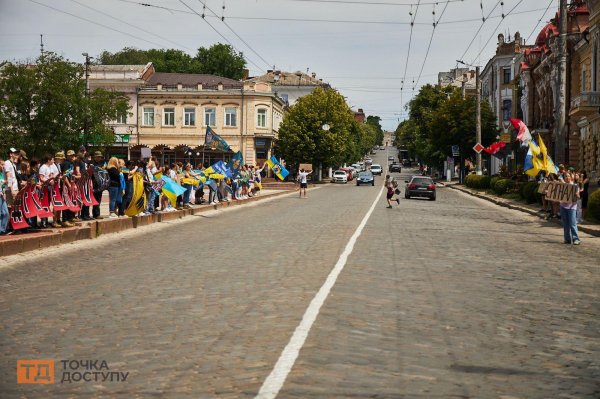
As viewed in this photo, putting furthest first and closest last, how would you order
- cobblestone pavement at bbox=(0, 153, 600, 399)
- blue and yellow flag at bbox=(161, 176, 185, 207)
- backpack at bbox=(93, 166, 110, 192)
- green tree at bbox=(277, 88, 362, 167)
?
green tree at bbox=(277, 88, 362, 167)
blue and yellow flag at bbox=(161, 176, 185, 207)
backpack at bbox=(93, 166, 110, 192)
cobblestone pavement at bbox=(0, 153, 600, 399)

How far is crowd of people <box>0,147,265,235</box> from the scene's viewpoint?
16.7 metres

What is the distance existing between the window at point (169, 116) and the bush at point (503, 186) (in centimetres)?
4330

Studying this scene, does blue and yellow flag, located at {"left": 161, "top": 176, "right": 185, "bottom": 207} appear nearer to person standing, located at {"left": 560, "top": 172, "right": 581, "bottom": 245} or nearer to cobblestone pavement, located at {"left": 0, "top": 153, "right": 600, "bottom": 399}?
cobblestone pavement, located at {"left": 0, "top": 153, "right": 600, "bottom": 399}

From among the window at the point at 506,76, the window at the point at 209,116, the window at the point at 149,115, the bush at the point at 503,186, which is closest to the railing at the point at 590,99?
the bush at the point at 503,186

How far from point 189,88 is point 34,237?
2597 inches

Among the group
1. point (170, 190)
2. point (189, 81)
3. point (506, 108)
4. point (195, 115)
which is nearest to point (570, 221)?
point (170, 190)

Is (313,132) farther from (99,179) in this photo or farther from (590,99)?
(99,179)

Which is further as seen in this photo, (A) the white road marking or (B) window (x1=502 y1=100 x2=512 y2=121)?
(B) window (x1=502 y1=100 x2=512 y2=121)

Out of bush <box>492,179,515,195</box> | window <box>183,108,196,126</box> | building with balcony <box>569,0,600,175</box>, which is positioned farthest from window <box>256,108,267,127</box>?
bush <box>492,179,515,195</box>

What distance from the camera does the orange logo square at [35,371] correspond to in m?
5.91

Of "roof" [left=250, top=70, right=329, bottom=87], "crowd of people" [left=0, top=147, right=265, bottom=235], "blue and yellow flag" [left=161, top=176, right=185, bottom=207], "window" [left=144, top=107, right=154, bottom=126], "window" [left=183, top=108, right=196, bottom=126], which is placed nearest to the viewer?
"crowd of people" [left=0, top=147, right=265, bottom=235]

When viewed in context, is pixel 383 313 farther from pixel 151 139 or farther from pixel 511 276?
pixel 151 139

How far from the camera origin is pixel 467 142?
7288 cm

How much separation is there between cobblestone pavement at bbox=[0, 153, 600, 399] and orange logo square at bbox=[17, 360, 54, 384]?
89 mm
